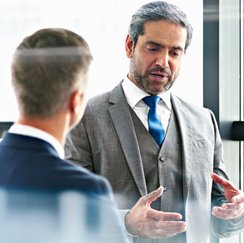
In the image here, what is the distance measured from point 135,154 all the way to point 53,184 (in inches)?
14.9

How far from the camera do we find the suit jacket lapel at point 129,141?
0.78 m

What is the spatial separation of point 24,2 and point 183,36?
383 mm

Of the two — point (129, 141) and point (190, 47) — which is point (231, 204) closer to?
point (129, 141)

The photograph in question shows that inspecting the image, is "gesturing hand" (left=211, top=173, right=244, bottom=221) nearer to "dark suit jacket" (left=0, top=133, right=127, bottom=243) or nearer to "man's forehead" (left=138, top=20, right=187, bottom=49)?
"man's forehead" (left=138, top=20, right=187, bottom=49)

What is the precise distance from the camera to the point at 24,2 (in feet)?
2.89

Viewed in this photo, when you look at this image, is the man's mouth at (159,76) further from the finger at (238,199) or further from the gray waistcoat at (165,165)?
the finger at (238,199)

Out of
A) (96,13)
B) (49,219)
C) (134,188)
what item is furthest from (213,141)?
(49,219)

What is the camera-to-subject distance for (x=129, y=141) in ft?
2.59

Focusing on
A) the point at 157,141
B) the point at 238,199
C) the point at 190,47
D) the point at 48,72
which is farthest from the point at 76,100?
the point at 190,47

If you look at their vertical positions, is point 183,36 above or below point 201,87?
above

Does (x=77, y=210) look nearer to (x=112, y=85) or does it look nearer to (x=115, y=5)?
(x=112, y=85)

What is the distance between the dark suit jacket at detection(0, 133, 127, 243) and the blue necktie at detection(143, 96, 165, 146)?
→ 0.39 meters

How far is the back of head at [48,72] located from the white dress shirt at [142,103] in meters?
0.40

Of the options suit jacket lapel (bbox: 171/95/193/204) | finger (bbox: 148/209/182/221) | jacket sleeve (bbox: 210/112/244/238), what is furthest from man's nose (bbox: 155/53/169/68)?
finger (bbox: 148/209/182/221)
